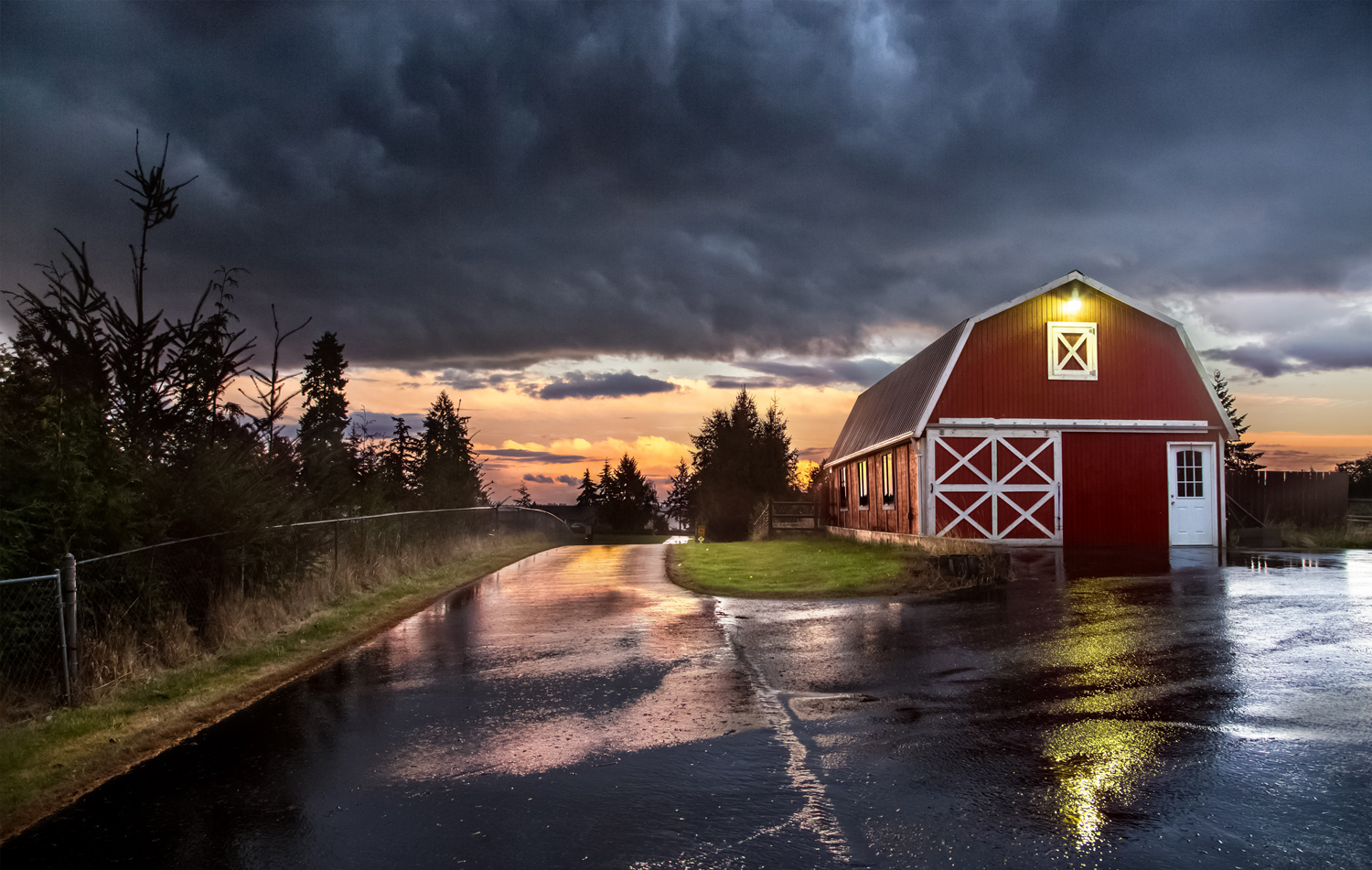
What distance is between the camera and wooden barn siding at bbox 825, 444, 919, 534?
2355 centimetres

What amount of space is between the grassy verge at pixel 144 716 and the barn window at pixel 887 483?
16.2 meters

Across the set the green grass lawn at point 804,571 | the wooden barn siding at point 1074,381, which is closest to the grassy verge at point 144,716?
the green grass lawn at point 804,571

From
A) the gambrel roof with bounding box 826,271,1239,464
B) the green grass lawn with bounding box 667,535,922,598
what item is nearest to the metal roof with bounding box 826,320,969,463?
the gambrel roof with bounding box 826,271,1239,464

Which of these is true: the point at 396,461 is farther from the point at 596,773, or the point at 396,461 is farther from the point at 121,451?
the point at 596,773

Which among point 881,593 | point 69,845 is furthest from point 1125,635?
point 69,845

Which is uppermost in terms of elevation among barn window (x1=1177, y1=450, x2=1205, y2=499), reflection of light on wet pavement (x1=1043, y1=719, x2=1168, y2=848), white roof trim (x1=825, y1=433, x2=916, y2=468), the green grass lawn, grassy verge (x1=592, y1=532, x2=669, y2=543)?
white roof trim (x1=825, y1=433, x2=916, y2=468)

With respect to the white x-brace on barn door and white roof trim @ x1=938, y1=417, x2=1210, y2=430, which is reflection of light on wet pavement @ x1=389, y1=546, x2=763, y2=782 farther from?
white roof trim @ x1=938, y1=417, x2=1210, y2=430

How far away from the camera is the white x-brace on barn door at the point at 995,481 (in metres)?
22.3

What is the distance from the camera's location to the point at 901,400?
2619 cm

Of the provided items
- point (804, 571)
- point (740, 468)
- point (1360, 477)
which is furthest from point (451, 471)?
point (1360, 477)

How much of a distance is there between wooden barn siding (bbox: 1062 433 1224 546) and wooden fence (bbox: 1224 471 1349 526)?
8.00 feet

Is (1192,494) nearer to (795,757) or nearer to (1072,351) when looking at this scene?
(1072,351)

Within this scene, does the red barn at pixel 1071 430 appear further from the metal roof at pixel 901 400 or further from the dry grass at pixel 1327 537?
the dry grass at pixel 1327 537

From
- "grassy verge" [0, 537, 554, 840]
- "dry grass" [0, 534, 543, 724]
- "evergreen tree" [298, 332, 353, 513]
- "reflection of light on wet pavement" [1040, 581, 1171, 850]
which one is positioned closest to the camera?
"reflection of light on wet pavement" [1040, 581, 1171, 850]
